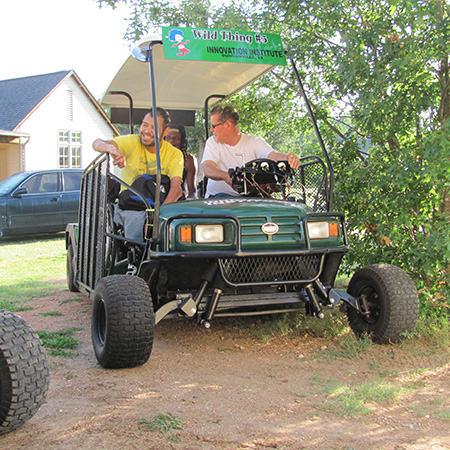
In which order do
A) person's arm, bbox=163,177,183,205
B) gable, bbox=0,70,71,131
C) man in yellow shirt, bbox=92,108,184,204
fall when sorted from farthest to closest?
1. gable, bbox=0,70,71,131
2. man in yellow shirt, bbox=92,108,184,204
3. person's arm, bbox=163,177,183,205

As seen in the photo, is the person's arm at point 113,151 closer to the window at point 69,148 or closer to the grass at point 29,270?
the grass at point 29,270

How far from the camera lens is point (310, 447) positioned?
121 inches

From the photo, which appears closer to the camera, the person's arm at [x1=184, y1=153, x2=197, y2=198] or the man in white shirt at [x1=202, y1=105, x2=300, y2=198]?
the man in white shirt at [x1=202, y1=105, x2=300, y2=198]

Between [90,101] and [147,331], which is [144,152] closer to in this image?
[147,331]

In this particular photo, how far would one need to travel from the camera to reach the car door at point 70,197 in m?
14.4

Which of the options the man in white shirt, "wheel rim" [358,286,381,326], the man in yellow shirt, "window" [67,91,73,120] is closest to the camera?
"wheel rim" [358,286,381,326]

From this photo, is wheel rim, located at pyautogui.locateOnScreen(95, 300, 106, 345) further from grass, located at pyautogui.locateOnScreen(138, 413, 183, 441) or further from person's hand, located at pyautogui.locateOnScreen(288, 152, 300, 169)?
person's hand, located at pyautogui.locateOnScreen(288, 152, 300, 169)

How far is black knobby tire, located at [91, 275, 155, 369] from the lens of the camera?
4.11 metres

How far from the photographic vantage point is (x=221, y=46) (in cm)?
498

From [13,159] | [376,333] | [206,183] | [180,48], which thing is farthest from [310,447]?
[13,159]

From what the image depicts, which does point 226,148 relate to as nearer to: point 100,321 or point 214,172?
point 214,172

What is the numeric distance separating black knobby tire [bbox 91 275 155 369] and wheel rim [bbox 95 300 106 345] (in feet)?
0.49

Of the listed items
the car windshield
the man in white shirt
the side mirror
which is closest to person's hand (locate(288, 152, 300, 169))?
the man in white shirt

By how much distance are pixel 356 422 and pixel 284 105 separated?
4.93 metres
